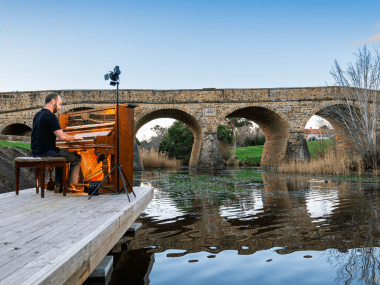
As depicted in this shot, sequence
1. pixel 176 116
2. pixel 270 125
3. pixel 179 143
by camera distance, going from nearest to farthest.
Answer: pixel 176 116
pixel 270 125
pixel 179 143

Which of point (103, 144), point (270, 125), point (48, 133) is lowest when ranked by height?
point (103, 144)

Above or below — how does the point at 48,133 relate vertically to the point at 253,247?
above

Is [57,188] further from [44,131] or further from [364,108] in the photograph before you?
[364,108]

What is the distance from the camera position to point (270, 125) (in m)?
22.8

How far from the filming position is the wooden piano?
4.22 meters

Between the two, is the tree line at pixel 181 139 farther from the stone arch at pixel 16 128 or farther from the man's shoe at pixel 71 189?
the man's shoe at pixel 71 189

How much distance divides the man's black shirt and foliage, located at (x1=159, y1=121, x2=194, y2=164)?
26.1 m

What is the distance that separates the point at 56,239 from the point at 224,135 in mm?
31280

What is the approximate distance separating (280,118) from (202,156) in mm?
5717

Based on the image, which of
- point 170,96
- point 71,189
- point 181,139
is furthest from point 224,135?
point 71,189

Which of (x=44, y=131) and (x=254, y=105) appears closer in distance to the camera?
(x=44, y=131)

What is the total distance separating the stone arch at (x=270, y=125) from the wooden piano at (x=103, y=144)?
15.5 meters

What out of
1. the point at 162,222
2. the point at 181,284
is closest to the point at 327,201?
the point at 162,222

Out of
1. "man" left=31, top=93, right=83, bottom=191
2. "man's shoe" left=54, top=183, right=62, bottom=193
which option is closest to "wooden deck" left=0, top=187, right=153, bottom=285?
"man" left=31, top=93, right=83, bottom=191
